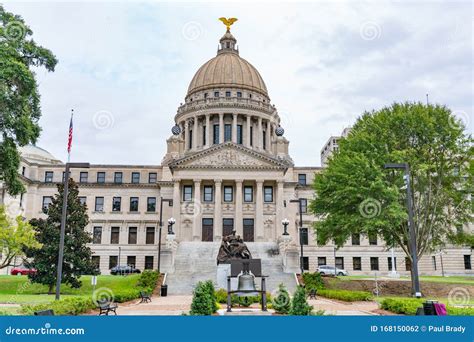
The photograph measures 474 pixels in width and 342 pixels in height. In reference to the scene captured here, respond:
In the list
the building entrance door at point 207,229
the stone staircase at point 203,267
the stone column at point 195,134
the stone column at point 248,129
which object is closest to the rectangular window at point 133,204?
the stone column at point 195,134

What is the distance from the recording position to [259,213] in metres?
60.6

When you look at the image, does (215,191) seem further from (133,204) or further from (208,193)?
(133,204)

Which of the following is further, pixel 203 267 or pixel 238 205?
pixel 238 205

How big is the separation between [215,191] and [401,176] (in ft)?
104

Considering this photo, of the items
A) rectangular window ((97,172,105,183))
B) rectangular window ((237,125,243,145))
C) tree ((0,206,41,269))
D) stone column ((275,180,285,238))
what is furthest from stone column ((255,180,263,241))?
tree ((0,206,41,269))

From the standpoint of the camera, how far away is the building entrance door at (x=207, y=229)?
61306 mm

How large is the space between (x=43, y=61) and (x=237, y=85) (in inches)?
2064

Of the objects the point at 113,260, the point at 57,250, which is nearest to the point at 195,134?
the point at 113,260

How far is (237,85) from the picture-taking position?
8275 cm

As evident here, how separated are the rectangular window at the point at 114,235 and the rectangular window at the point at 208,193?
1649 centimetres

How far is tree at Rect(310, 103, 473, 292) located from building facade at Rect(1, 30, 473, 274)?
10.8m

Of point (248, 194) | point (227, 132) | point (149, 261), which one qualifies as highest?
point (227, 132)

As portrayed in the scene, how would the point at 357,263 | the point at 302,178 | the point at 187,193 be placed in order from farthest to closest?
the point at 302,178, the point at 357,263, the point at 187,193

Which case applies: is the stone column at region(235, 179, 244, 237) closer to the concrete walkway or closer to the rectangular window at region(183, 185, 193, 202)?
the rectangular window at region(183, 185, 193, 202)
